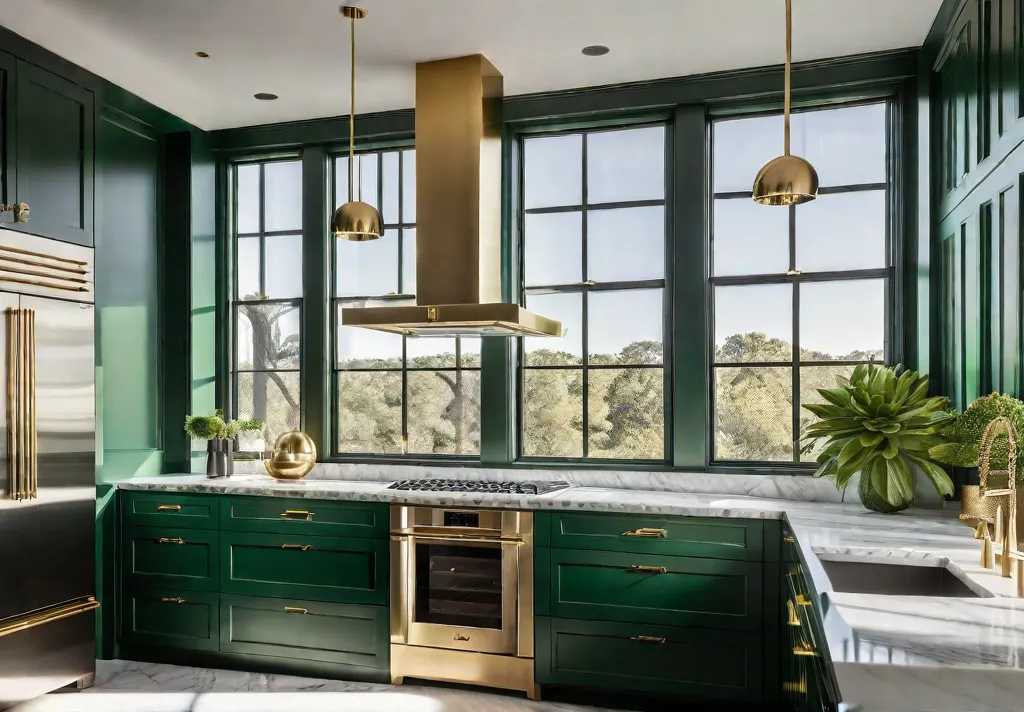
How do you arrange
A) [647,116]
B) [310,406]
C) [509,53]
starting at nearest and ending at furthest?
[509,53] < [647,116] < [310,406]

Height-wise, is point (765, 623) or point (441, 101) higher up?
point (441, 101)

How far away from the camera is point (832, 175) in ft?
12.9

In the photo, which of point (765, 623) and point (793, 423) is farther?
point (793, 423)

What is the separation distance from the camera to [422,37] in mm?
3602

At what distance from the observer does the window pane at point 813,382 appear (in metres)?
3.88

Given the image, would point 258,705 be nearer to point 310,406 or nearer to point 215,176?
point 310,406

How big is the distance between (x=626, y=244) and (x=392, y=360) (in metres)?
1.43

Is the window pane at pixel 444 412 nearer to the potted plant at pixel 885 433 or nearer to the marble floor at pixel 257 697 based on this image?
the marble floor at pixel 257 697

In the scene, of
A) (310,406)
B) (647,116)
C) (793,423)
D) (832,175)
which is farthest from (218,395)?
(832,175)

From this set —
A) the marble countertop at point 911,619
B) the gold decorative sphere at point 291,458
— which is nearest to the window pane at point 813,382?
the marble countertop at point 911,619

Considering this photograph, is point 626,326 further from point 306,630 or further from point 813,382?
point 306,630

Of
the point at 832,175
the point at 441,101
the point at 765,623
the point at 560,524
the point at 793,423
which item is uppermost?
the point at 441,101

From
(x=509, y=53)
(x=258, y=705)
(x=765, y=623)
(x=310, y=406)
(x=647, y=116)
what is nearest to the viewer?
(x=765, y=623)

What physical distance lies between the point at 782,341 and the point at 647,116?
131 cm
